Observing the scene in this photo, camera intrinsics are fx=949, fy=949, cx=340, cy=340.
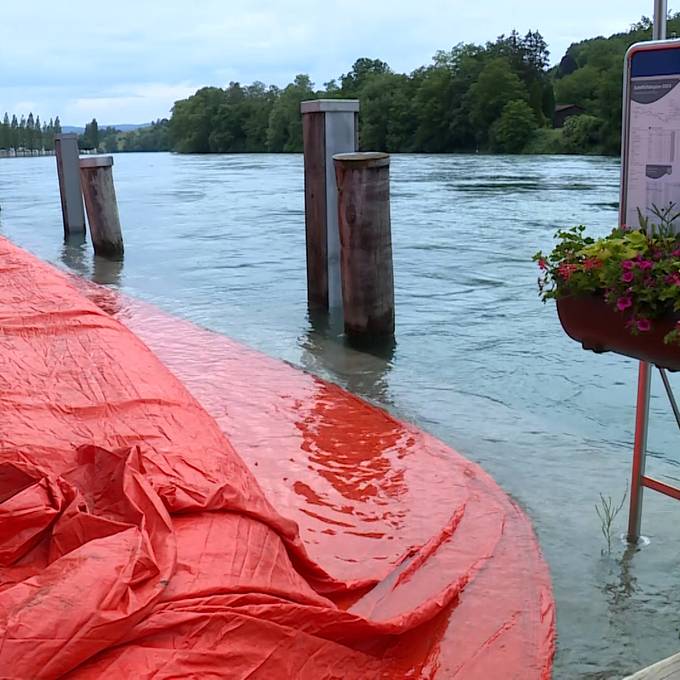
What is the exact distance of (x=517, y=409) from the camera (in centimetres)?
593

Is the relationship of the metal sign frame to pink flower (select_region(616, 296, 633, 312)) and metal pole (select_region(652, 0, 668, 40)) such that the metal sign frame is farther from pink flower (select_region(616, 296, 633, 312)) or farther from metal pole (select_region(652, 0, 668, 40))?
pink flower (select_region(616, 296, 633, 312))

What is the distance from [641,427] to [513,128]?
2262 inches

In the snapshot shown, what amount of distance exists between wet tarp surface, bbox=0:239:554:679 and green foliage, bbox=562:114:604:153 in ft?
159

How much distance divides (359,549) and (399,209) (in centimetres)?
1647

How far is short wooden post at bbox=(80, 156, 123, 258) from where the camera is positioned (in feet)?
39.8

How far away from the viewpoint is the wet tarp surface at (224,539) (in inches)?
85.6

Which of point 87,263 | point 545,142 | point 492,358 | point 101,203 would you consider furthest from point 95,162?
point 545,142

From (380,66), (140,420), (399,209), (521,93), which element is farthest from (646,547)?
(380,66)

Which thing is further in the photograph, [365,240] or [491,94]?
[491,94]

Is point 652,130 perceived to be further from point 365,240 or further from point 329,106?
point 329,106

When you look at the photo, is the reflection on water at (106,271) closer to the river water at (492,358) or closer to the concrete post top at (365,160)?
the river water at (492,358)

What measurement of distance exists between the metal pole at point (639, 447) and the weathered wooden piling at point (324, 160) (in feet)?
14.4

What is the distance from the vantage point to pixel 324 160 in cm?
734

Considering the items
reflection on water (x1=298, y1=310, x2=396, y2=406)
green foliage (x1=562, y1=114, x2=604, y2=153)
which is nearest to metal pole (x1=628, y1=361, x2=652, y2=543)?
reflection on water (x1=298, y1=310, x2=396, y2=406)
